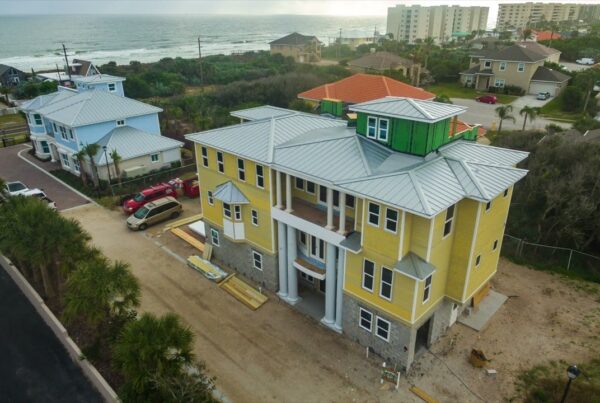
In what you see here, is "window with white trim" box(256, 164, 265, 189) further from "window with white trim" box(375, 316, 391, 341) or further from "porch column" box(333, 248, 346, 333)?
"window with white trim" box(375, 316, 391, 341)

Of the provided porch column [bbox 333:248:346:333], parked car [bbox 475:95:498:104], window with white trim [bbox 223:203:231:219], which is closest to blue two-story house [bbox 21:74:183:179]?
window with white trim [bbox 223:203:231:219]

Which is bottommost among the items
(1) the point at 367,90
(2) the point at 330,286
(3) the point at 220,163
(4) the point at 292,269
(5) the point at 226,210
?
(4) the point at 292,269

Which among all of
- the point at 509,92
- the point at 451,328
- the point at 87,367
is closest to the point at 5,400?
the point at 87,367

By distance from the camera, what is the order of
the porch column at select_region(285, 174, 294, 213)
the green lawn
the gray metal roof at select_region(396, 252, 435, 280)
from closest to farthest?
the gray metal roof at select_region(396, 252, 435, 280) < the porch column at select_region(285, 174, 294, 213) < the green lawn

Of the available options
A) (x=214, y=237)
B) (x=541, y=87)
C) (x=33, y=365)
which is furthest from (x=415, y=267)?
(x=541, y=87)

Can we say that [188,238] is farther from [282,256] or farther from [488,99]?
[488,99]

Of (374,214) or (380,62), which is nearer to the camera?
(374,214)
